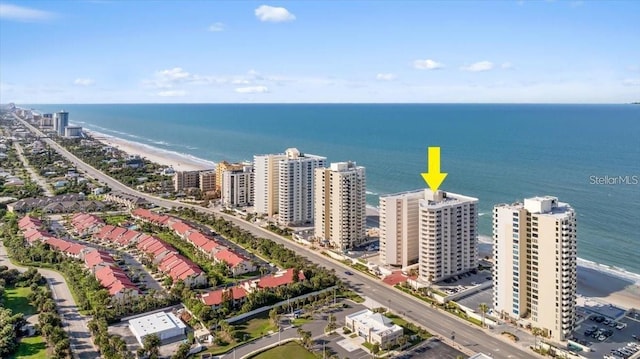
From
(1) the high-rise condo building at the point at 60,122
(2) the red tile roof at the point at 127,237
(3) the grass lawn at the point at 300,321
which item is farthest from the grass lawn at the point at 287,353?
(1) the high-rise condo building at the point at 60,122

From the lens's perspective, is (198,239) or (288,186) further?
(288,186)

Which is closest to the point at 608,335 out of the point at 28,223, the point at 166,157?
the point at 28,223

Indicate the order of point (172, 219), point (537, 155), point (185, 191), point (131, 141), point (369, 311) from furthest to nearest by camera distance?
1. point (131, 141)
2. point (537, 155)
3. point (185, 191)
4. point (172, 219)
5. point (369, 311)

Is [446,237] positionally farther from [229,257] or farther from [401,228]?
[229,257]

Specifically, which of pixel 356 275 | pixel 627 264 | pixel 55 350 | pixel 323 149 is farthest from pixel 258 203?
pixel 323 149

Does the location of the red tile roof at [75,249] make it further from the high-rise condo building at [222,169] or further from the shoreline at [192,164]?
the shoreline at [192,164]

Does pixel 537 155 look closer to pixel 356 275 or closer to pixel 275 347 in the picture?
pixel 356 275
